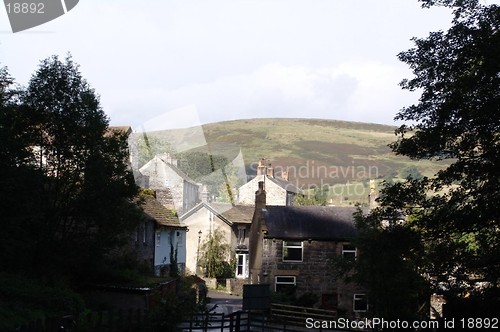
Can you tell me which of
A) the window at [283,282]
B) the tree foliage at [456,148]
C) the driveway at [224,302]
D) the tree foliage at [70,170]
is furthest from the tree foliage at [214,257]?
the tree foliage at [456,148]

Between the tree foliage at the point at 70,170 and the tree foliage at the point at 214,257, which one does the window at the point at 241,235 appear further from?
the tree foliage at the point at 70,170

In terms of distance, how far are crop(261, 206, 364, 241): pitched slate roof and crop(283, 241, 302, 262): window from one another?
51 centimetres

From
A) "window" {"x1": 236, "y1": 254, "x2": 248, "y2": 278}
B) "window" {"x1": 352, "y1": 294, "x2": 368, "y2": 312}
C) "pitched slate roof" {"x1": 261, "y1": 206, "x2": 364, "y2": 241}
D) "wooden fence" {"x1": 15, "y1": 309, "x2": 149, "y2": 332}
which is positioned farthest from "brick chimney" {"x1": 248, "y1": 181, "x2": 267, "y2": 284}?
"wooden fence" {"x1": 15, "y1": 309, "x2": 149, "y2": 332}

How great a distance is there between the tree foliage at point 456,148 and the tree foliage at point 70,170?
1361 centimetres

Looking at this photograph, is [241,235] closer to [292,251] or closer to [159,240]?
[159,240]

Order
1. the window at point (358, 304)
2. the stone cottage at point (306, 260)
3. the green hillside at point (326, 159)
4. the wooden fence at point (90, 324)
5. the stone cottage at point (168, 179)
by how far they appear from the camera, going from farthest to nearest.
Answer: the green hillside at point (326, 159)
the stone cottage at point (168, 179)
the stone cottage at point (306, 260)
the window at point (358, 304)
the wooden fence at point (90, 324)

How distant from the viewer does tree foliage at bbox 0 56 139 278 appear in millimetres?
32344

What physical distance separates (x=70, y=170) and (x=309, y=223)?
77.1ft

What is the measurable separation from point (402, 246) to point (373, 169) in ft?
463

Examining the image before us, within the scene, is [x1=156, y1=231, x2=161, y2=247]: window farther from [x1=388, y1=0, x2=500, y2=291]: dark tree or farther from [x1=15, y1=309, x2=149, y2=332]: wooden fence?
[x1=388, y1=0, x2=500, y2=291]: dark tree

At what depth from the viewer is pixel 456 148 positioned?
2294cm

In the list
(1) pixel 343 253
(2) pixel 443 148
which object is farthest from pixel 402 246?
(1) pixel 343 253

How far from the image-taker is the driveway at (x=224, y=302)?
157 feet

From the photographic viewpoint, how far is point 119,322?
2392 centimetres
